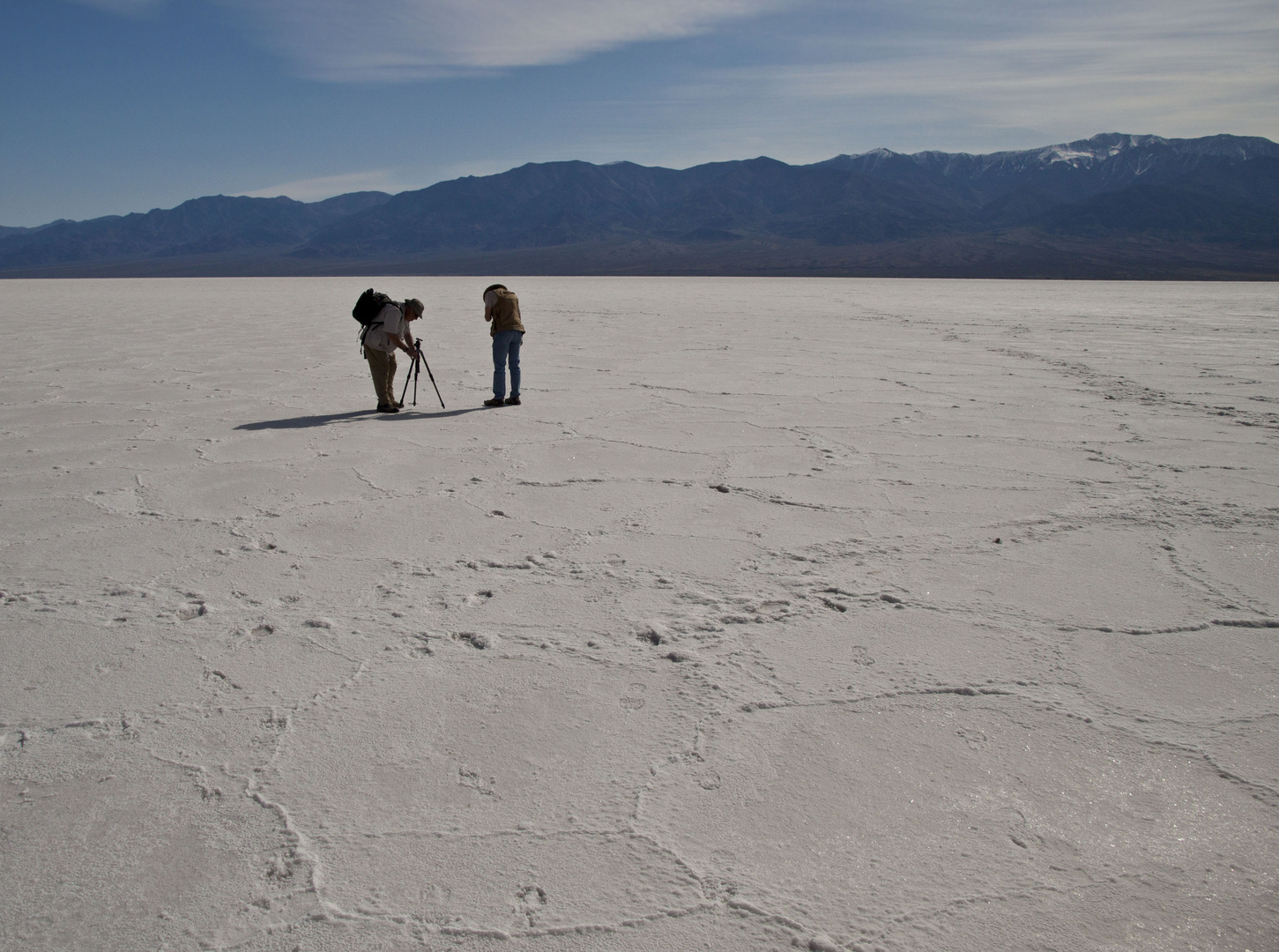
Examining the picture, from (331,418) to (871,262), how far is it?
92.6 m

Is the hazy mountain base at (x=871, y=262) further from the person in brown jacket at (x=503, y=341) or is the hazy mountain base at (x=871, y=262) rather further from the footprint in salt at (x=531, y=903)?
the footprint in salt at (x=531, y=903)

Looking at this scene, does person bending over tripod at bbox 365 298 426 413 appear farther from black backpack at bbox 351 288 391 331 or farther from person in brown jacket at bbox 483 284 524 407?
person in brown jacket at bbox 483 284 524 407

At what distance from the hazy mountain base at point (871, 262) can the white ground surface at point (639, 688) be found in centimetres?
5687

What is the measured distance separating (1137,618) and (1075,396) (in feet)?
14.6

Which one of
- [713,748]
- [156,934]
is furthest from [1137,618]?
[156,934]

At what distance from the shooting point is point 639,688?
2.25 metres

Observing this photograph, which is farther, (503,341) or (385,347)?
(503,341)

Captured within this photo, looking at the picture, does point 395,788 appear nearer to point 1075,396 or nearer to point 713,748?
point 713,748

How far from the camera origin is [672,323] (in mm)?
13547

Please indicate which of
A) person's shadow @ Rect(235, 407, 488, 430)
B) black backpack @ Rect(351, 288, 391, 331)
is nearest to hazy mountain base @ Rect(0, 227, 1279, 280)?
black backpack @ Rect(351, 288, 391, 331)

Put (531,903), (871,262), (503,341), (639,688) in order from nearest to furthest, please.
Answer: (531,903), (639,688), (503,341), (871,262)

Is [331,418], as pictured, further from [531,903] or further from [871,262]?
[871,262]

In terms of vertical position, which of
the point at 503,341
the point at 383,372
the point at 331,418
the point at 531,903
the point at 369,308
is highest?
the point at 369,308

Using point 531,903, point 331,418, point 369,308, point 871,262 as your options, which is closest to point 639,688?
point 531,903
